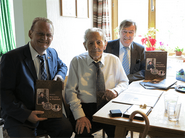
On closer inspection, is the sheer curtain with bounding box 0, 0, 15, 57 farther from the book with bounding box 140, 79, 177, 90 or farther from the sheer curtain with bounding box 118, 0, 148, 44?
the book with bounding box 140, 79, 177, 90

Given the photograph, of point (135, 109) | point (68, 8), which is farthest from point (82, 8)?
point (135, 109)

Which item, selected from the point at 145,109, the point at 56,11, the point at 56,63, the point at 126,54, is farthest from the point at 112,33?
the point at 145,109

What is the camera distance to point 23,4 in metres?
2.38

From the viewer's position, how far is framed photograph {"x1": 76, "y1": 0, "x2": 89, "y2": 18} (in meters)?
3.56

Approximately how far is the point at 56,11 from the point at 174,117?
2533 mm

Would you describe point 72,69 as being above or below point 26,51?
below

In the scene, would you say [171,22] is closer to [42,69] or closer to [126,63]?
[126,63]

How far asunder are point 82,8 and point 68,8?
51cm

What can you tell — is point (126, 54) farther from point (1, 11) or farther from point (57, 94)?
point (1, 11)

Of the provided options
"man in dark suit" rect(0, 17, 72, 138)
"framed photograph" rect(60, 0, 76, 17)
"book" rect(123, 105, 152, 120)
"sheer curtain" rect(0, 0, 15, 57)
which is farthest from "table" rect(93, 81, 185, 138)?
"sheer curtain" rect(0, 0, 15, 57)

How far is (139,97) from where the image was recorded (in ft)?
4.63

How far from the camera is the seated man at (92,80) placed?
1.62m

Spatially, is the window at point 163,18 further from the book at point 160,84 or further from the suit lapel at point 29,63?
the suit lapel at point 29,63

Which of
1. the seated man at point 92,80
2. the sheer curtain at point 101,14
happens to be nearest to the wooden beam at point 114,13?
the sheer curtain at point 101,14
